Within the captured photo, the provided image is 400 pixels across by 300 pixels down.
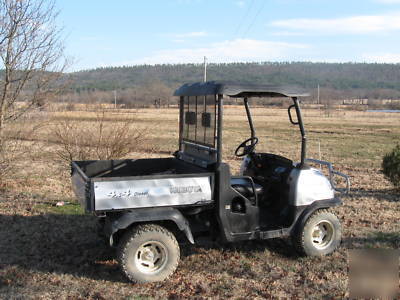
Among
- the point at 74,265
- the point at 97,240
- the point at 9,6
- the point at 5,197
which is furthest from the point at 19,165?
the point at 74,265

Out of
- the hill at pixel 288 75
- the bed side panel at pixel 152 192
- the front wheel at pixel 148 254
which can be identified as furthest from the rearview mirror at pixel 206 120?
the hill at pixel 288 75

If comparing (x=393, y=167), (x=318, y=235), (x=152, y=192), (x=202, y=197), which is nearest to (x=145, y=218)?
(x=152, y=192)

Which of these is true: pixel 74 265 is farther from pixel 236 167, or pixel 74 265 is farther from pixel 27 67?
pixel 236 167

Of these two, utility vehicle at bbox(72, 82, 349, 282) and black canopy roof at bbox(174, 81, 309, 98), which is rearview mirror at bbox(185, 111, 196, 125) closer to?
utility vehicle at bbox(72, 82, 349, 282)

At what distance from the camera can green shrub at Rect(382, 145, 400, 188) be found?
9.92 m

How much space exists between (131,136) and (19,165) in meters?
2.53

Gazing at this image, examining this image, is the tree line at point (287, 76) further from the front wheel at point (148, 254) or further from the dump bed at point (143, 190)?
the front wheel at point (148, 254)

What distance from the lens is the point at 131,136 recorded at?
32.2 ft

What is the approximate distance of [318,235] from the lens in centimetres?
581

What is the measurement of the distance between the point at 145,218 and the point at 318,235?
2.36m

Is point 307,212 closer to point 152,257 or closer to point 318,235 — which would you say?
point 318,235

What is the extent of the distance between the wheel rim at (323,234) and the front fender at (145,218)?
1736mm

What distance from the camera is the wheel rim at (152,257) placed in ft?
16.1

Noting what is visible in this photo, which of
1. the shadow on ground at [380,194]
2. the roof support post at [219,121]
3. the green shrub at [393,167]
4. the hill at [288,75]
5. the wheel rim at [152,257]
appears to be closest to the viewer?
the wheel rim at [152,257]
